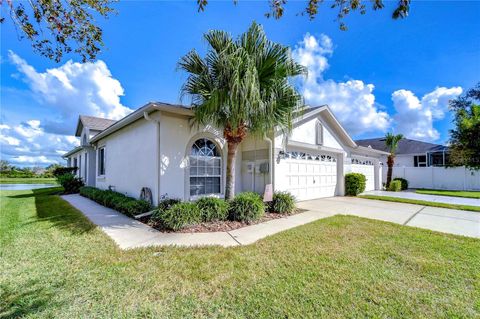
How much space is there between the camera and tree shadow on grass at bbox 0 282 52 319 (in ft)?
9.20

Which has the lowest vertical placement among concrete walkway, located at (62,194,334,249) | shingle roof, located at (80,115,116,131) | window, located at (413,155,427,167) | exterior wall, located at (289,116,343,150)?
concrete walkway, located at (62,194,334,249)

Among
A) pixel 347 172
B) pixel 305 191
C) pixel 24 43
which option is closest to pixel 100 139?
pixel 24 43

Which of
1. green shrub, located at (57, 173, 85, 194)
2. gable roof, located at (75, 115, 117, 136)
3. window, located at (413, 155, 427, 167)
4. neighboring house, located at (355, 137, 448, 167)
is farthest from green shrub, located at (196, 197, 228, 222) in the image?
window, located at (413, 155, 427, 167)

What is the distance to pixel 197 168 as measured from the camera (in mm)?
9242

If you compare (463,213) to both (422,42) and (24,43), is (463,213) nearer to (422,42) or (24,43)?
(422,42)

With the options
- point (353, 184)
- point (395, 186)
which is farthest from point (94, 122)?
point (395, 186)

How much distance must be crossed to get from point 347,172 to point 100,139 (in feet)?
54.2

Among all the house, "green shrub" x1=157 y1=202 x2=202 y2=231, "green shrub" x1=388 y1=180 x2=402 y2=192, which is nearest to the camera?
"green shrub" x1=157 y1=202 x2=202 y2=231

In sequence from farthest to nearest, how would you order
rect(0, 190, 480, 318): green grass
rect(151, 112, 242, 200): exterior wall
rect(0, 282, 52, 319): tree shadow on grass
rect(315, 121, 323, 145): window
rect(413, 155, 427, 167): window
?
rect(413, 155, 427, 167): window → rect(315, 121, 323, 145): window → rect(151, 112, 242, 200): exterior wall → rect(0, 190, 480, 318): green grass → rect(0, 282, 52, 319): tree shadow on grass

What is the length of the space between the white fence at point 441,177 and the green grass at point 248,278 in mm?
19224

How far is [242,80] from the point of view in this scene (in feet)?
21.3

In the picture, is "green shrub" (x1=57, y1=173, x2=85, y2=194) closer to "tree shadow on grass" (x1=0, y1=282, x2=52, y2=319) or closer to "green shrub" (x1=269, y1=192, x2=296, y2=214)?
"green shrub" (x1=269, y1=192, x2=296, y2=214)

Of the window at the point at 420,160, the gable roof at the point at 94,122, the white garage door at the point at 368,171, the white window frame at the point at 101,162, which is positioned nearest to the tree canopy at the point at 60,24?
the white window frame at the point at 101,162

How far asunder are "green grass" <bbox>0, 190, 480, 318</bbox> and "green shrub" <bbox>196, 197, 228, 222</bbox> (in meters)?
2.04
